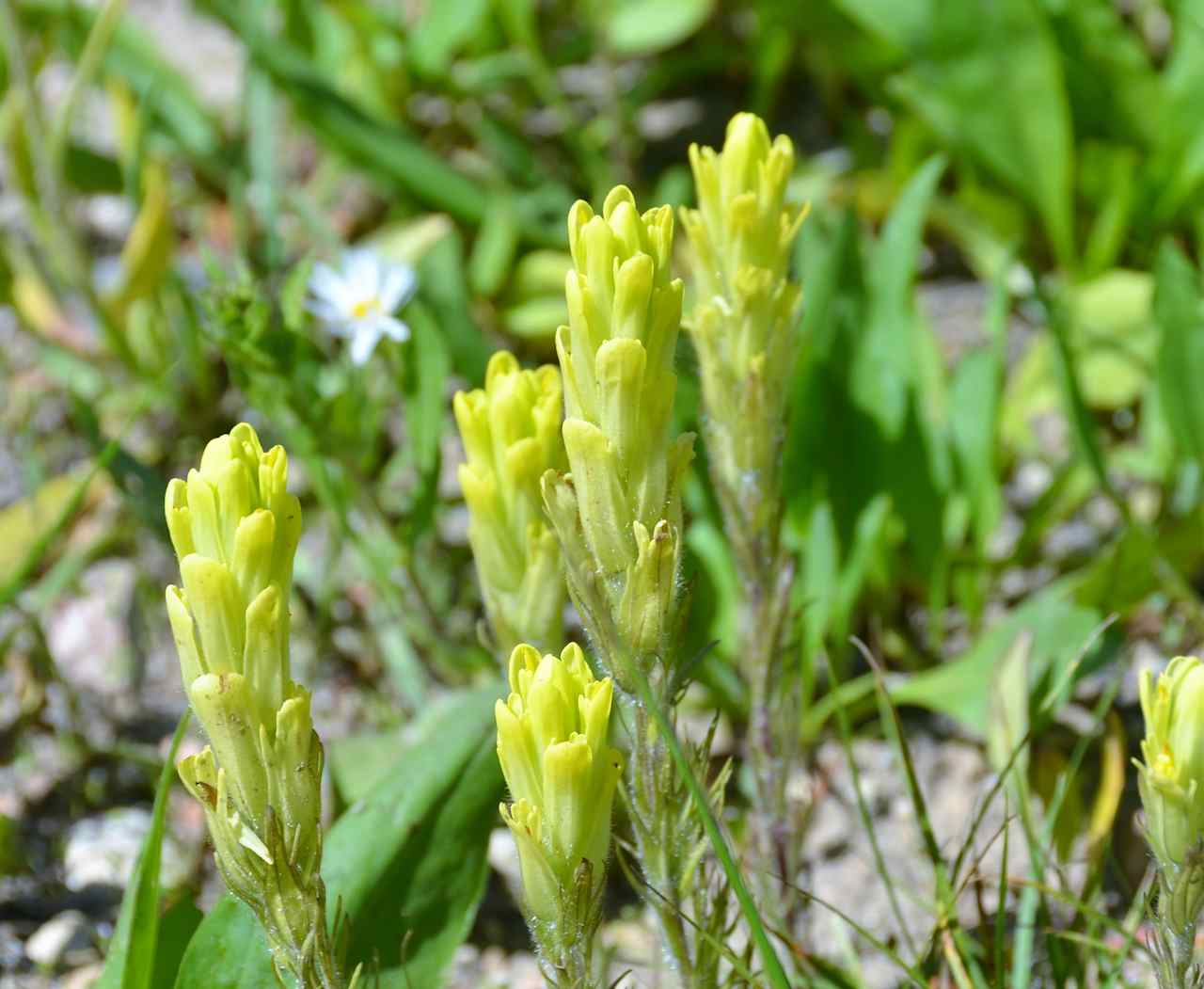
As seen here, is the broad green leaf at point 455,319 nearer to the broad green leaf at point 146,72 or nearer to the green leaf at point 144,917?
the broad green leaf at point 146,72

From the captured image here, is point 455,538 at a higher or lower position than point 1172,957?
higher

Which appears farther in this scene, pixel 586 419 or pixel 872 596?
pixel 872 596

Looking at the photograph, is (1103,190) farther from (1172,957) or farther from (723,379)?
(1172,957)

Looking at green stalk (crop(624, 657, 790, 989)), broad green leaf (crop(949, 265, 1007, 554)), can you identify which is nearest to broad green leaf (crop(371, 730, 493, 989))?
green stalk (crop(624, 657, 790, 989))

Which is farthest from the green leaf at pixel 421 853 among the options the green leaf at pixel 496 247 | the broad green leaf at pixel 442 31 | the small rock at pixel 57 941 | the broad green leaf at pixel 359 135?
the broad green leaf at pixel 442 31

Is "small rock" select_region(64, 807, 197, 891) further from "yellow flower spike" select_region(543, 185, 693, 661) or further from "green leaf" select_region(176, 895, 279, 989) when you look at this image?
"yellow flower spike" select_region(543, 185, 693, 661)

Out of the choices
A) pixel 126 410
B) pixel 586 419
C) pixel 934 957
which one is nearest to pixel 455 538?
pixel 126 410
